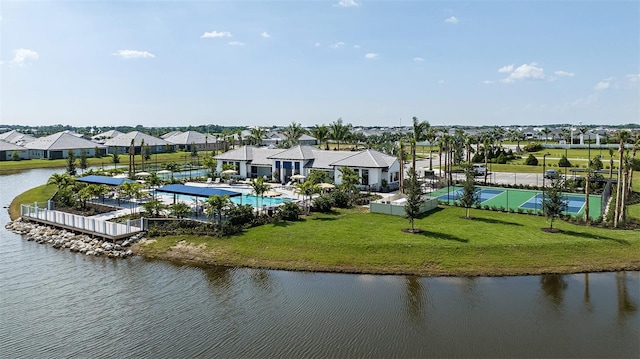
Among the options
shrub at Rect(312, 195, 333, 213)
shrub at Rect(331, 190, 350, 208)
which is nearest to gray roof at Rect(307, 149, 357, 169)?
shrub at Rect(331, 190, 350, 208)

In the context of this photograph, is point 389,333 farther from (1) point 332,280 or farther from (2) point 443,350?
(1) point 332,280

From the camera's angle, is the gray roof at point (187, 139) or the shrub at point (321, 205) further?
the gray roof at point (187, 139)

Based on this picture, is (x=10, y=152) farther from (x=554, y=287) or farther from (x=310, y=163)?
(x=554, y=287)

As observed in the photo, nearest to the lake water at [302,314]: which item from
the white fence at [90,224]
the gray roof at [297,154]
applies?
the white fence at [90,224]

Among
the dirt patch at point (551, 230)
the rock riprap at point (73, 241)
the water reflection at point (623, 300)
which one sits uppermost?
the dirt patch at point (551, 230)

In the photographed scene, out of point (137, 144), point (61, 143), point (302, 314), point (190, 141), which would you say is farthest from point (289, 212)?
point (190, 141)

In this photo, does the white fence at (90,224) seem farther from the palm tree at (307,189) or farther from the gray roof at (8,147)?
the gray roof at (8,147)

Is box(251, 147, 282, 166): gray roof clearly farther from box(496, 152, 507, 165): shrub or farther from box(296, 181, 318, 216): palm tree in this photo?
box(496, 152, 507, 165): shrub
